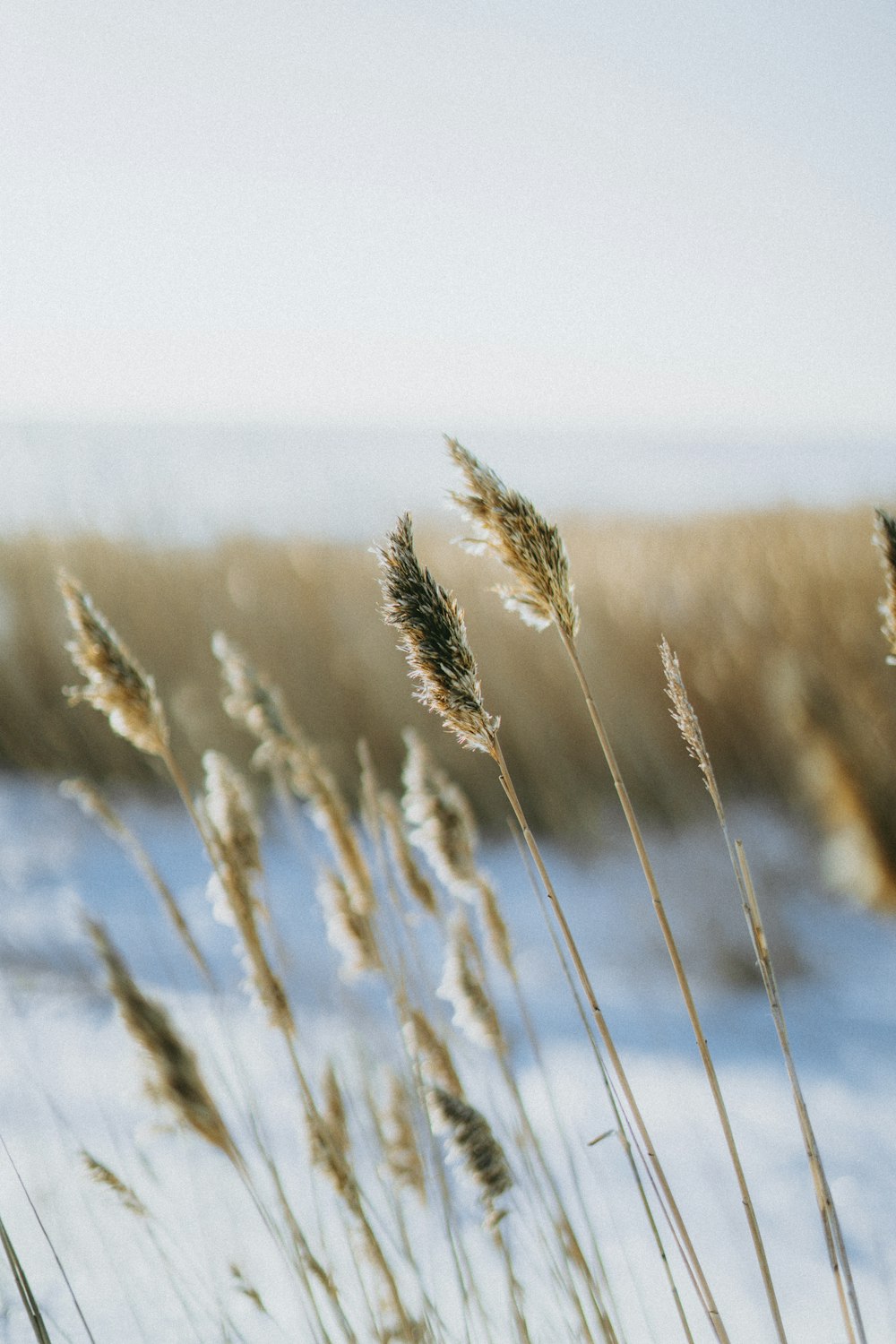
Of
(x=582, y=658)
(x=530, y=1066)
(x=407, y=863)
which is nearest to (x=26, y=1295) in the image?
(x=407, y=863)

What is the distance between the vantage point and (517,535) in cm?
69

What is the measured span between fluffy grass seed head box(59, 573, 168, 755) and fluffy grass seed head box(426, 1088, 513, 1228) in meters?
0.42

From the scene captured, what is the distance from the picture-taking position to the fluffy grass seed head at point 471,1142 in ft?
2.99

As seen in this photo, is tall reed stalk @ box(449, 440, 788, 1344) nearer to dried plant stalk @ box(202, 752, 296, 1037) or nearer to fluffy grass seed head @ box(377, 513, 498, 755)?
fluffy grass seed head @ box(377, 513, 498, 755)

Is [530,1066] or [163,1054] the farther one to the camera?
[530,1066]

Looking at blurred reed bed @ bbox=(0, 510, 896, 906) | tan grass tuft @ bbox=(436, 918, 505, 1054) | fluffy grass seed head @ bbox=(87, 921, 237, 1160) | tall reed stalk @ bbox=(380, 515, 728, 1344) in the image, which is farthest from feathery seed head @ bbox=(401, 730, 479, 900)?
blurred reed bed @ bbox=(0, 510, 896, 906)

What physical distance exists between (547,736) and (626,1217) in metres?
1.66

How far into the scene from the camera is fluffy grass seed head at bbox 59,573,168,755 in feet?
2.90

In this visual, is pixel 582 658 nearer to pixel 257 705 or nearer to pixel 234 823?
pixel 257 705

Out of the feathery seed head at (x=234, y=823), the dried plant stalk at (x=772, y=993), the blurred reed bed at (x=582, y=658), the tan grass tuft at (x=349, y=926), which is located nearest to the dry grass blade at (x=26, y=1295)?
the feathery seed head at (x=234, y=823)

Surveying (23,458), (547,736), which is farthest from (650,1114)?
(23,458)

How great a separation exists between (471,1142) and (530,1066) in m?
1.40

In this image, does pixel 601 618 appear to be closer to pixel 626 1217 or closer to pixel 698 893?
pixel 698 893

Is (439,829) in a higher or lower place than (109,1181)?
higher
